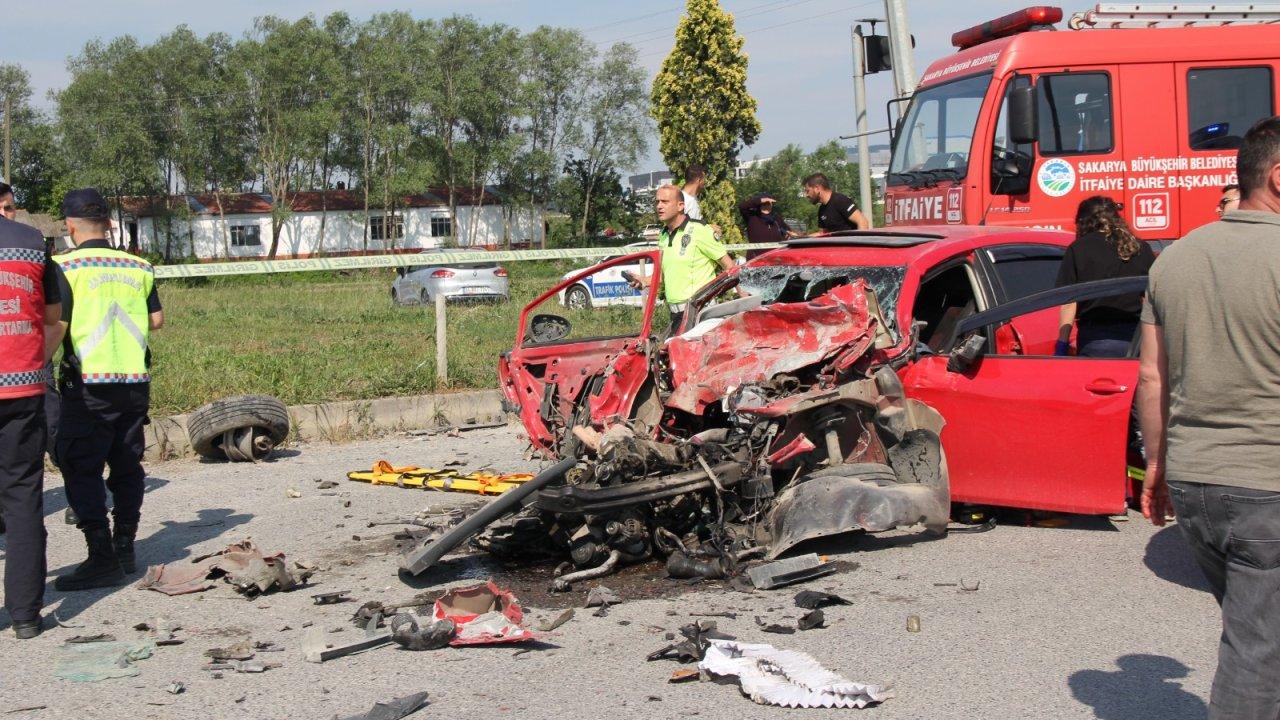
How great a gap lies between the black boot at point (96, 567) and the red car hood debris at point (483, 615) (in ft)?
6.25

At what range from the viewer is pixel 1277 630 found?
277 cm

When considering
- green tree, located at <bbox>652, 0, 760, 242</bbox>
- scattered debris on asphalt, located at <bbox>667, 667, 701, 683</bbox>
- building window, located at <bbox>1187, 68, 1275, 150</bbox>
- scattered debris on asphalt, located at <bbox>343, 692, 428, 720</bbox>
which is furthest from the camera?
green tree, located at <bbox>652, 0, 760, 242</bbox>

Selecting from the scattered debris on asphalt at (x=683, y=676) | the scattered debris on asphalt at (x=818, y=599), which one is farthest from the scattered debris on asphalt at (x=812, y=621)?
the scattered debris on asphalt at (x=683, y=676)

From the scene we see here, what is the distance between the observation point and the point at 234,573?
18.2 ft

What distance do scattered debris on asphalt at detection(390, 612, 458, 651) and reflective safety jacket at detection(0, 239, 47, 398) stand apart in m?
1.92

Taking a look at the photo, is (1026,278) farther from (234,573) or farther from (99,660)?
(99,660)

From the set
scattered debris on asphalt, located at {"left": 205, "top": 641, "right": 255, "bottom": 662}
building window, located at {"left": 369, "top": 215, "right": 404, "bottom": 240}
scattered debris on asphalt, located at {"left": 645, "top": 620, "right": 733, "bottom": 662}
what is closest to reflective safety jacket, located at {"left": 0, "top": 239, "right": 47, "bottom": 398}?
scattered debris on asphalt, located at {"left": 205, "top": 641, "right": 255, "bottom": 662}

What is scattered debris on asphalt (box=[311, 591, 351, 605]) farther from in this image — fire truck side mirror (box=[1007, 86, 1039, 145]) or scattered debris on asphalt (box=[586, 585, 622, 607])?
fire truck side mirror (box=[1007, 86, 1039, 145])

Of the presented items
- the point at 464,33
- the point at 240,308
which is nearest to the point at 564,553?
the point at 240,308

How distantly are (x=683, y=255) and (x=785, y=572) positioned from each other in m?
3.36

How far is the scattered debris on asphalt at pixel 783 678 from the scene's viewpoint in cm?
395

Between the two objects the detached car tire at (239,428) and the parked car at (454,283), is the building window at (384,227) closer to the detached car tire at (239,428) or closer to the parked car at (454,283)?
the parked car at (454,283)

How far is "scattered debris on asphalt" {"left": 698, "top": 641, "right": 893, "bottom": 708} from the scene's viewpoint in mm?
3953

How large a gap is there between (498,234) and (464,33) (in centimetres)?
1158
